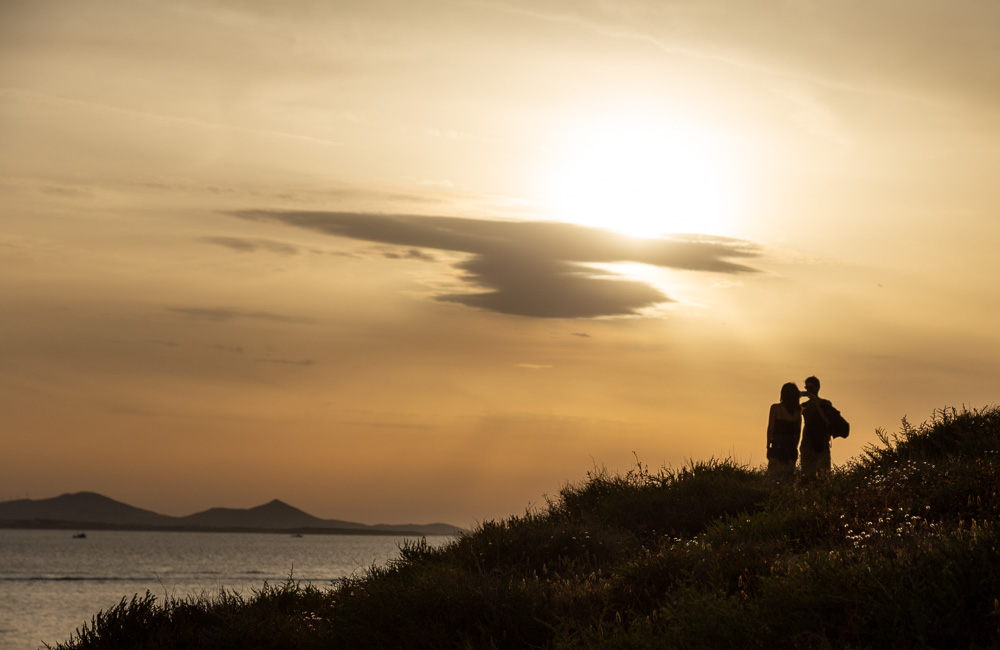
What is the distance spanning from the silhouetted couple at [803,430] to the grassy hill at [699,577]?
0.71 m

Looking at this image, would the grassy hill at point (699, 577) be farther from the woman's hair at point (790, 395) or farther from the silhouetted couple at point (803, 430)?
the woman's hair at point (790, 395)

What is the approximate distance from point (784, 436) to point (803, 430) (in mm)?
396

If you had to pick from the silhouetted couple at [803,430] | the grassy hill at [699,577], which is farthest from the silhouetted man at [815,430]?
the grassy hill at [699,577]

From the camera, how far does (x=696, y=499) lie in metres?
18.2

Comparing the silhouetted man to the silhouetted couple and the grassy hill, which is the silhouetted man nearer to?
the silhouetted couple

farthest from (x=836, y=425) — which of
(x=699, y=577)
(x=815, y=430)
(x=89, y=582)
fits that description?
(x=89, y=582)

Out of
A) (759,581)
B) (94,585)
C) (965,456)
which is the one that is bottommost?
(94,585)

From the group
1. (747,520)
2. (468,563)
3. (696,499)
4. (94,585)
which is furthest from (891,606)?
(94,585)

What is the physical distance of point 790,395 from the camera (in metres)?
18.1

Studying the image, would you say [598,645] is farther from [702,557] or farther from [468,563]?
[468,563]

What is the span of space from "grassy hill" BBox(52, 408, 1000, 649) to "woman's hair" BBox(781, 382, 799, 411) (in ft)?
5.27

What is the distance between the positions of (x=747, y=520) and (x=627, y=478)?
5729mm

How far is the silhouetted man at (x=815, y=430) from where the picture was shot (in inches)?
709

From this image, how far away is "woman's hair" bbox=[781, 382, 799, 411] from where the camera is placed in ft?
59.4
